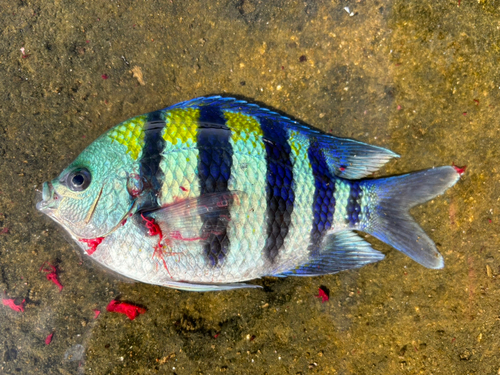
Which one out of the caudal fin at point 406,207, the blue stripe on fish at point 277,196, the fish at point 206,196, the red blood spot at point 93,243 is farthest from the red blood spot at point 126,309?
the caudal fin at point 406,207

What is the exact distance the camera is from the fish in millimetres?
1565

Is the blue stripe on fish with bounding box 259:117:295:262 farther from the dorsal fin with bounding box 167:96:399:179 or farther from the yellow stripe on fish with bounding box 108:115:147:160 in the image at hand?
the yellow stripe on fish with bounding box 108:115:147:160

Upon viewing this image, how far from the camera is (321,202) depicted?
1723 millimetres

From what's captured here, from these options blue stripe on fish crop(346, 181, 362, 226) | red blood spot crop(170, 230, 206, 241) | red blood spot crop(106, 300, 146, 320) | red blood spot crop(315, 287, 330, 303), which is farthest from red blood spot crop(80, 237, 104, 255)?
red blood spot crop(315, 287, 330, 303)

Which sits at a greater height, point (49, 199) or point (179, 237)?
point (49, 199)

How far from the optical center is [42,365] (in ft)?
7.00

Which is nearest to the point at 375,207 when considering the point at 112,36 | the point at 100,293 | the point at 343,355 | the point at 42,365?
the point at 343,355

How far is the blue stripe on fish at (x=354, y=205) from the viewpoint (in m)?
1.78

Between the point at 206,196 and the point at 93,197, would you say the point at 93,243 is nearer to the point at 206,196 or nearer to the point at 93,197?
the point at 93,197

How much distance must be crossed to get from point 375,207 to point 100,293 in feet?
6.57

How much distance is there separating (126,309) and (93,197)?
3.30 feet

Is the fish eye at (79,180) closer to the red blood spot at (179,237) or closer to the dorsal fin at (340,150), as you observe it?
the red blood spot at (179,237)

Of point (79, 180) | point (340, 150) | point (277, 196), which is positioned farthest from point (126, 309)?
point (340, 150)

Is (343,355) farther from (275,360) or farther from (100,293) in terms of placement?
(100,293)
